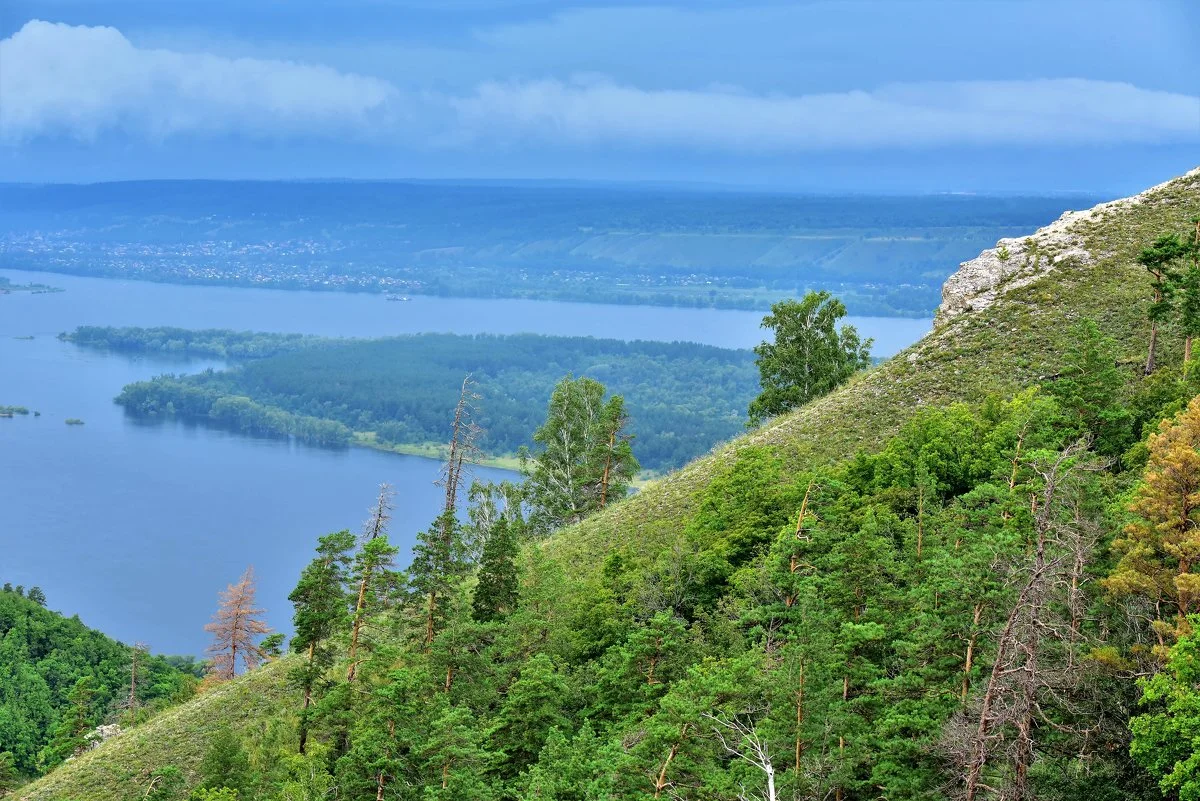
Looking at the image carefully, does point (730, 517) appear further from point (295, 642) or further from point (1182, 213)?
point (1182, 213)

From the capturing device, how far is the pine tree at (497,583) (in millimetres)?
39572

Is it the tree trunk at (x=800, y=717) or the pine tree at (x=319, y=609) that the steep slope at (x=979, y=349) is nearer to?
the pine tree at (x=319, y=609)

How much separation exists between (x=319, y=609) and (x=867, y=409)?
24.2 metres

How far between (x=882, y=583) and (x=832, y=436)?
1818 cm

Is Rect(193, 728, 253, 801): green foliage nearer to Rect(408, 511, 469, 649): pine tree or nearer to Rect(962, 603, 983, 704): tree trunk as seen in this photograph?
Rect(408, 511, 469, 649): pine tree

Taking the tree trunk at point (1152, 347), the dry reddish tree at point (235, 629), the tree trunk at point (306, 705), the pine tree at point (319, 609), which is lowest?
the dry reddish tree at point (235, 629)

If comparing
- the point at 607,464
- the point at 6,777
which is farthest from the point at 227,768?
the point at 6,777

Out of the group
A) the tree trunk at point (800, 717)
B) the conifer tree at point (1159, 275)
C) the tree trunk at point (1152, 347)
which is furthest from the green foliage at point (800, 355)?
the tree trunk at point (800, 717)

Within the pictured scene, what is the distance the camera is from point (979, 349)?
51125 mm

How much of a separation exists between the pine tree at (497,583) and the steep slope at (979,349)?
3480 mm

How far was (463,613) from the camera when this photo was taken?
38312 mm

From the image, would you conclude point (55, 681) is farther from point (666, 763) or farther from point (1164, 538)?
point (1164, 538)

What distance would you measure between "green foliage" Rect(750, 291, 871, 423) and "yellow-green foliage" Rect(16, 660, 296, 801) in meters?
29.8

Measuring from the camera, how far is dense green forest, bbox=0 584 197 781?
65613 mm
